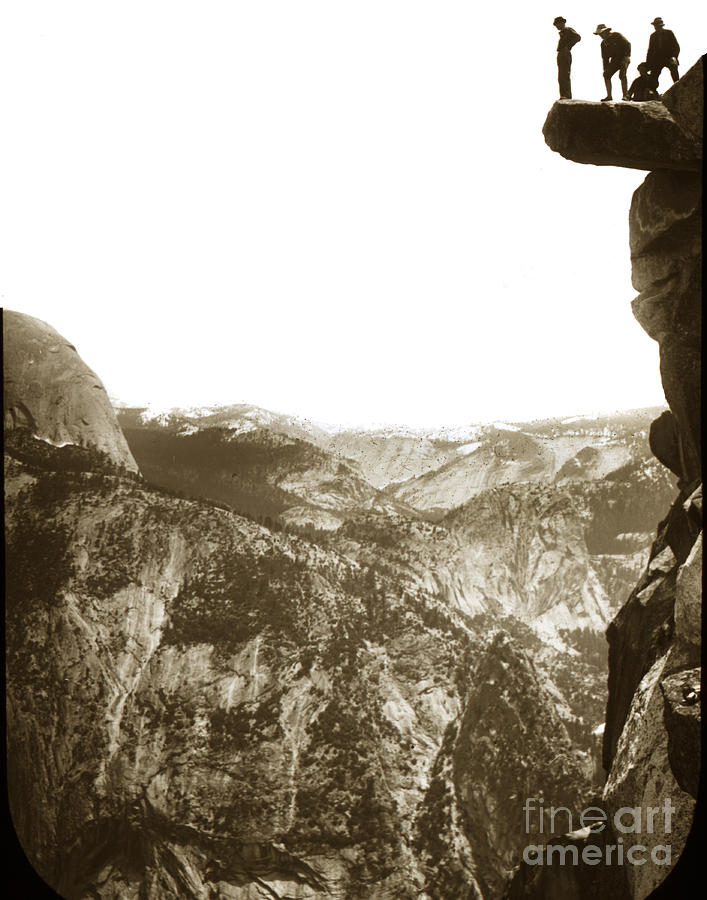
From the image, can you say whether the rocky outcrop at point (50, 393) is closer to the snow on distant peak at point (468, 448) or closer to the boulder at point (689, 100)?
→ the snow on distant peak at point (468, 448)

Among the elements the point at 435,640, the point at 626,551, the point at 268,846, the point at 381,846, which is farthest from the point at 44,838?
the point at 626,551

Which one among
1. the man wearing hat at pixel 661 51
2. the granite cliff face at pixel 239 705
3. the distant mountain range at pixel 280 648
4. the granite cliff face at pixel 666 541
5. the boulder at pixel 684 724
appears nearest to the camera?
the boulder at pixel 684 724

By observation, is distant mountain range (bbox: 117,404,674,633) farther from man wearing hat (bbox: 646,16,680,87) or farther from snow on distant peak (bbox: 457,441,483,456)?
man wearing hat (bbox: 646,16,680,87)

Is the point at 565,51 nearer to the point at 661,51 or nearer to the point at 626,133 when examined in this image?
the point at 661,51

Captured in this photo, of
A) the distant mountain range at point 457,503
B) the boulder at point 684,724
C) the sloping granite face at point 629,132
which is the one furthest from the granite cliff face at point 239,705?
the sloping granite face at point 629,132

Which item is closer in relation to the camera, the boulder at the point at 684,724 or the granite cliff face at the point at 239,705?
the boulder at the point at 684,724

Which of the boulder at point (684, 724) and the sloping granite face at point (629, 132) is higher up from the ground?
the sloping granite face at point (629, 132)

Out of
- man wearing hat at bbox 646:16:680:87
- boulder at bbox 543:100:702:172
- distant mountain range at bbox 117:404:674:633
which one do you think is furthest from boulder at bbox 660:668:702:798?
distant mountain range at bbox 117:404:674:633
